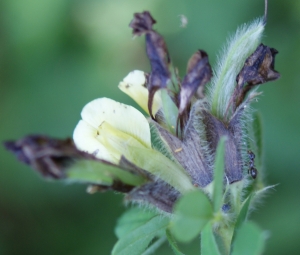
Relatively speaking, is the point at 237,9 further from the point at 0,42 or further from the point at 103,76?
the point at 0,42

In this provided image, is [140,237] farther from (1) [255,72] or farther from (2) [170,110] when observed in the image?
(1) [255,72]

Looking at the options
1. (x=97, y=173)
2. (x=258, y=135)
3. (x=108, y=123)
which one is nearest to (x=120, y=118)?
(x=108, y=123)

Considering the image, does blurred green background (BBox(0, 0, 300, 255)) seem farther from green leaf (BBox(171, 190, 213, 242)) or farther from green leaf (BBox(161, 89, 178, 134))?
green leaf (BBox(171, 190, 213, 242))

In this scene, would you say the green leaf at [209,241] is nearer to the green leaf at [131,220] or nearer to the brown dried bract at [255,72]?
the brown dried bract at [255,72]

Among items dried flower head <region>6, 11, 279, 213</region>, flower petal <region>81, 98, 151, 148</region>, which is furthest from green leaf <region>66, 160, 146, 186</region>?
flower petal <region>81, 98, 151, 148</region>

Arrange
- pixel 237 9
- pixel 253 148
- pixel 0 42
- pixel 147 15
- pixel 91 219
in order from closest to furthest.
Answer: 1. pixel 147 15
2. pixel 253 148
3. pixel 91 219
4. pixel 237 9
5. pixel 0 42

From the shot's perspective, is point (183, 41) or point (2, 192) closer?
point (2, 192)

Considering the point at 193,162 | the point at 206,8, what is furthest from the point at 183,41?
the point at 193,162
